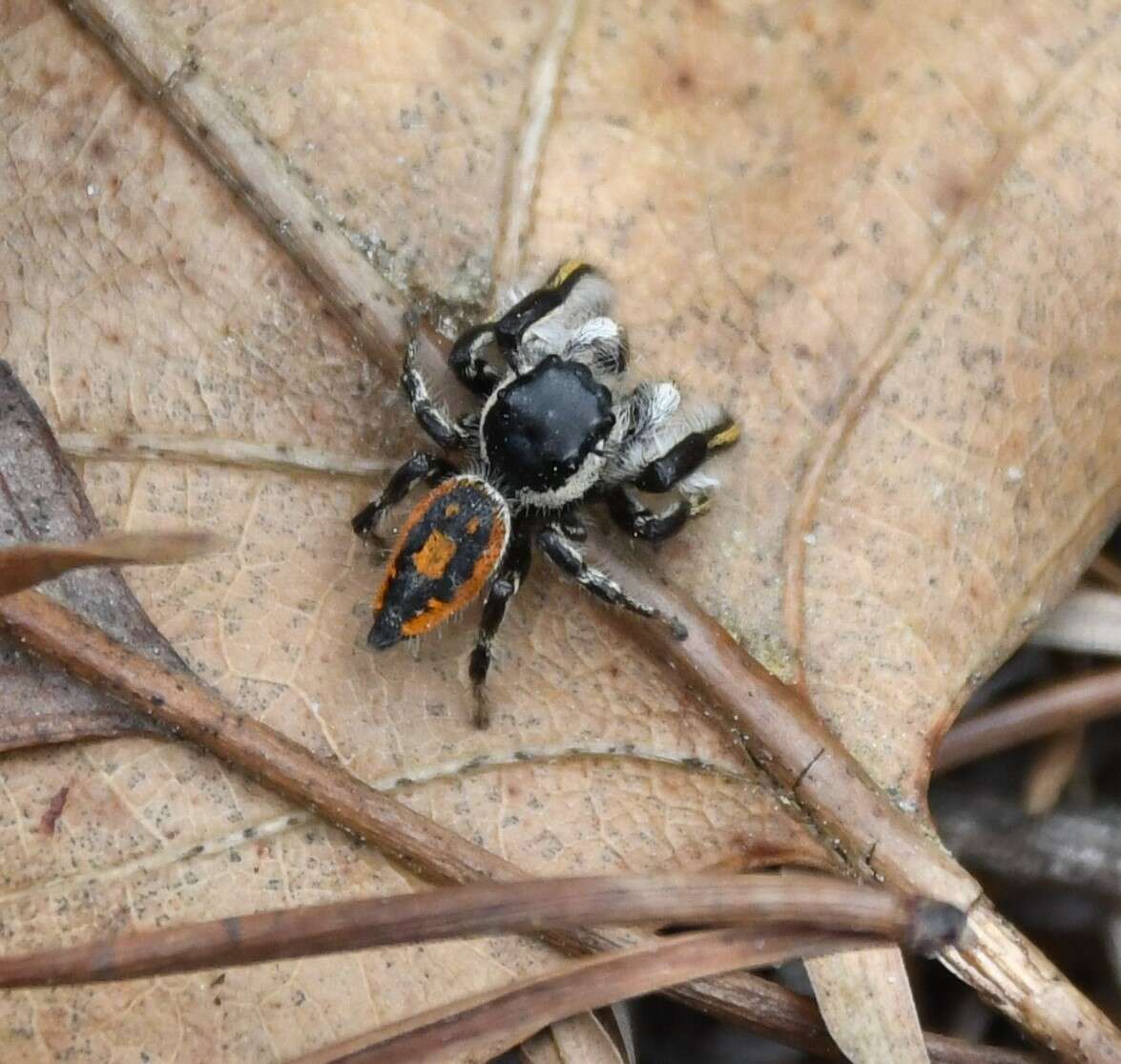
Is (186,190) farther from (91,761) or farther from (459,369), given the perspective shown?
(91,761)

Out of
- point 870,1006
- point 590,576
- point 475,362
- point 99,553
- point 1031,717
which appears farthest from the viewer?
point 1031,717

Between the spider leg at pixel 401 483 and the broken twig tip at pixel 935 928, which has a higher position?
the spider leg at pixel 401 483

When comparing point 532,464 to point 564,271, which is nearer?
point 564,271

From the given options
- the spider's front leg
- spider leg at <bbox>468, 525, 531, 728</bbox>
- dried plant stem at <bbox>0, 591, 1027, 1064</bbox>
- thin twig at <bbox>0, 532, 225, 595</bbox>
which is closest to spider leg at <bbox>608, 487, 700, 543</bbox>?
the spider's front leg

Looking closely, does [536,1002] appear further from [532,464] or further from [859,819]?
[532,464]

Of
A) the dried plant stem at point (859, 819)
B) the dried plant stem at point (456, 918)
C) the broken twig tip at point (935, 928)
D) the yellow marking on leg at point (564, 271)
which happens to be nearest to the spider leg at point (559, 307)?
the yellow marking on leg at point (564, 271)

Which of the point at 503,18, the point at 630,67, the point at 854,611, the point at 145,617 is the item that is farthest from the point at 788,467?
the point at 145,617

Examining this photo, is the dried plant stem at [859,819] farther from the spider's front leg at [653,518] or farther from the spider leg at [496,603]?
the spider leg at [496,603]

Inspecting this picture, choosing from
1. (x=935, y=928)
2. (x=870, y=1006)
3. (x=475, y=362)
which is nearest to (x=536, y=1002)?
(x=870, y=1006)
